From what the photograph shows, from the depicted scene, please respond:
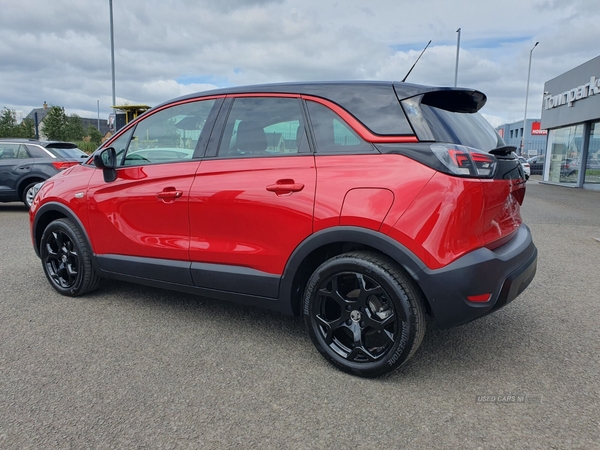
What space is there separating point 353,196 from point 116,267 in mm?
2178

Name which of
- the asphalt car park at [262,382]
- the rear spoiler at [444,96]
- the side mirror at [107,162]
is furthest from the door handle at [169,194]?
the rear spoiler at [444,96]

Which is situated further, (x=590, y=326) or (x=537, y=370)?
(x=590, y=326)

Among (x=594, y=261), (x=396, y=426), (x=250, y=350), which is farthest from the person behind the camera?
(x=594, y=261)

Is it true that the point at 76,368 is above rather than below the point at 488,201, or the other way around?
below

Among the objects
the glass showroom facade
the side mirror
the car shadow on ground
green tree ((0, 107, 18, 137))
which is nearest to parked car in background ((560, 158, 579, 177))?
the glass showroom facade

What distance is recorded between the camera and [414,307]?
2.53 meters

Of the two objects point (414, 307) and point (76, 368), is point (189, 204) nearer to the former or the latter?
point (76, 368)

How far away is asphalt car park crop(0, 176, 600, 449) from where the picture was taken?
2.22 meters

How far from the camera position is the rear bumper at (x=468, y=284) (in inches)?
96.1

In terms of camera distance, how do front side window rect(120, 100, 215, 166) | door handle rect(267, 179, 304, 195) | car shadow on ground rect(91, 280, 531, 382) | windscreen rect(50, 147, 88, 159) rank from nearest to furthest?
door handle rect(267, 179, 304, 195), car shadow on ground rect(91, 280, 531, 382), front side window rect(120, 100, 215, 166), windscreen rect(50, 147, 88, 159)

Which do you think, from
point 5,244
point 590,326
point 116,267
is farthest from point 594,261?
point 5,244

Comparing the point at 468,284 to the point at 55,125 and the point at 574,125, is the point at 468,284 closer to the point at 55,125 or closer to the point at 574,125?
the point at 574,125

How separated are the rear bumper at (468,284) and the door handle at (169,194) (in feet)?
5.81

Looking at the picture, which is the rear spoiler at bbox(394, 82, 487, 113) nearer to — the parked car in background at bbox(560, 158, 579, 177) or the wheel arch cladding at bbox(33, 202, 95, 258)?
the wheel arch cladding at bbox(33, 202, 95, 258)
